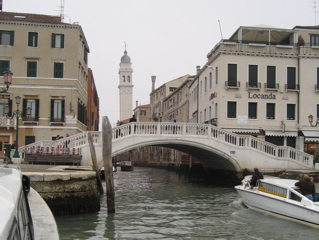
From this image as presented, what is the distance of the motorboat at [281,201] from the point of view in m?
10.2

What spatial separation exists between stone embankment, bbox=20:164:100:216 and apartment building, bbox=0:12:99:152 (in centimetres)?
1355

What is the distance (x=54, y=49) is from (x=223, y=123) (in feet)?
33.6

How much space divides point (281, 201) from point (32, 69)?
57.3 feet

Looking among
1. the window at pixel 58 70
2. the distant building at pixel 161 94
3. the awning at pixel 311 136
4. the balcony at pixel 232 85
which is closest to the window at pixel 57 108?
the window at pixel 58 70

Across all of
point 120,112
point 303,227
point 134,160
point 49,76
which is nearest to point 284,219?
point 303,227

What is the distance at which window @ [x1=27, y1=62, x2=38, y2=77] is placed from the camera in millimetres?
24547

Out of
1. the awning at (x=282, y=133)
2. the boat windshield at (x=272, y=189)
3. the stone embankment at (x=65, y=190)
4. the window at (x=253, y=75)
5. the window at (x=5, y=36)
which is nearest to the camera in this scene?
the stone embankment at (x=65, y=190)

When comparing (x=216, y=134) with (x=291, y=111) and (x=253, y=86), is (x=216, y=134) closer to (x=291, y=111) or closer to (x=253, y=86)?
(x=253, y=86)

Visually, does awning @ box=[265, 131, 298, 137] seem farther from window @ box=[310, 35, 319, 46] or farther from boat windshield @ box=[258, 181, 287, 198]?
boat windshield @ box=[258, 181, 287, 198]

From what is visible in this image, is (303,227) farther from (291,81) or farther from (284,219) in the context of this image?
(291,81)

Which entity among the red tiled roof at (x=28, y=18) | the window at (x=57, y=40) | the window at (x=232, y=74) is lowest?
the window at (x=232, y=74)

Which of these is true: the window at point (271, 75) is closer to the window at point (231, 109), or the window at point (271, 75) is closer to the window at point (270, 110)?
the window at point (270, 110)

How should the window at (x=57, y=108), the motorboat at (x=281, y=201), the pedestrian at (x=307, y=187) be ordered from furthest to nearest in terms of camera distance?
the window at (x=57, y=108) → the pedestrian at (x=307, y=187) → the motorboat at (x=281, y=201)

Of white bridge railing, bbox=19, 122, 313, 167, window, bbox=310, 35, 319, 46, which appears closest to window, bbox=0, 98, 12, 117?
white bridge railing, bbox=19, 122, 313, 167
